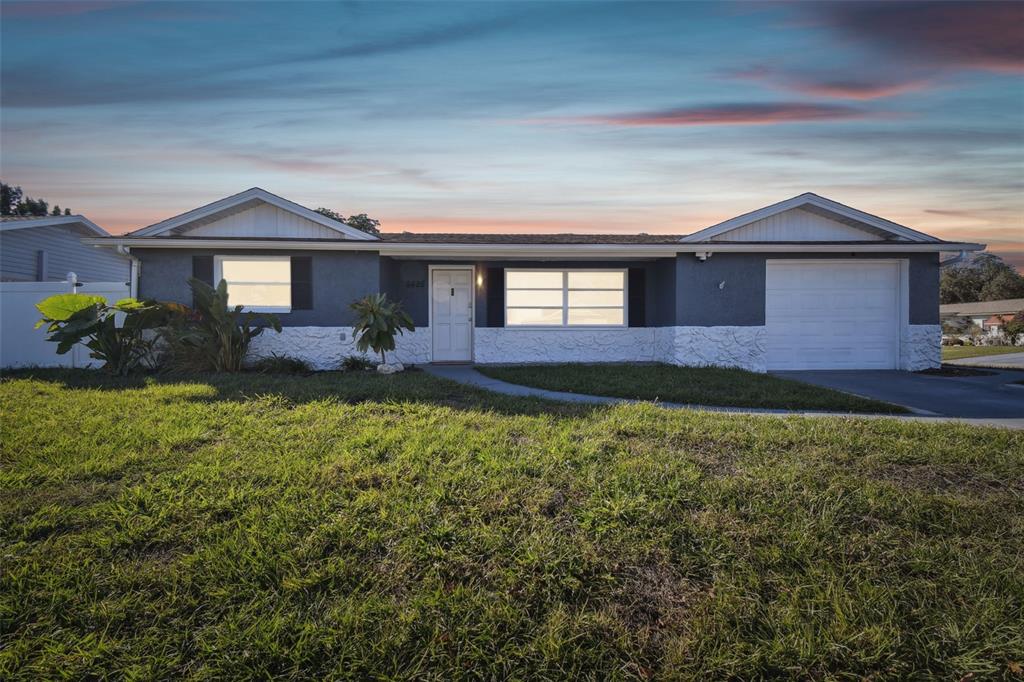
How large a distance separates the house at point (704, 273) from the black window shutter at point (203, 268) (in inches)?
1.3

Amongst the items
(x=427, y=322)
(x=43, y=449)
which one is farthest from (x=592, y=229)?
(x=43, y=449)

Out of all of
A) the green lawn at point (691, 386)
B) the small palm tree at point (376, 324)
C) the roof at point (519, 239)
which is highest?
the roof at point (519, 239)

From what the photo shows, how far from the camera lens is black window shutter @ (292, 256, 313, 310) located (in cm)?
1370

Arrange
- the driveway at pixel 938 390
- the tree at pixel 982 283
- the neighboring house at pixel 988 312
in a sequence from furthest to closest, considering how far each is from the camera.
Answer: the tree at pixel 982 283
the neighboring house at pixel 988 312
the driveway at pixel 938 390

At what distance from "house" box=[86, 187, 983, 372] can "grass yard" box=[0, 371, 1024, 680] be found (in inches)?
318

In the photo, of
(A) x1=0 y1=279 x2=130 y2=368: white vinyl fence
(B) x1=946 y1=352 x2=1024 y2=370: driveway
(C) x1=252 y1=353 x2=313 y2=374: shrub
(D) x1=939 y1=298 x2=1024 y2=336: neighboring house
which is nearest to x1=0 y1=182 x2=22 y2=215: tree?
(A) x1=0 y1=279 x2=130 y2=368: white vinyl fence

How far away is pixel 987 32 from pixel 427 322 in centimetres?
1238

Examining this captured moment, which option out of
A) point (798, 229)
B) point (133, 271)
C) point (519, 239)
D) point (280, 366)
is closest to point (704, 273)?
point (798, 229)

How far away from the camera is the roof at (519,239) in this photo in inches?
552

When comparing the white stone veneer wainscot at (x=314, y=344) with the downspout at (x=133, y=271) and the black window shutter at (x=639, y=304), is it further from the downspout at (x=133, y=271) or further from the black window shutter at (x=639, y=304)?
the black window shutter at (x=639, y=304)

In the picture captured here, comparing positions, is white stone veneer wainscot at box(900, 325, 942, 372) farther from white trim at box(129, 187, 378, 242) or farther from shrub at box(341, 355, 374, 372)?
white trim at box(129, 187, 378, 242)

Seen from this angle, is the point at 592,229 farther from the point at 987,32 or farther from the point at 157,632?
the point at 157,632

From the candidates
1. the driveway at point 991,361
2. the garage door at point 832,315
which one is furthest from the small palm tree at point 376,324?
the driveway at point 991,361

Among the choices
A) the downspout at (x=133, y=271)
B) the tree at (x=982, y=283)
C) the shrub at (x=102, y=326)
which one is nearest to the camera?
the shrub at (x=102, y=326)
